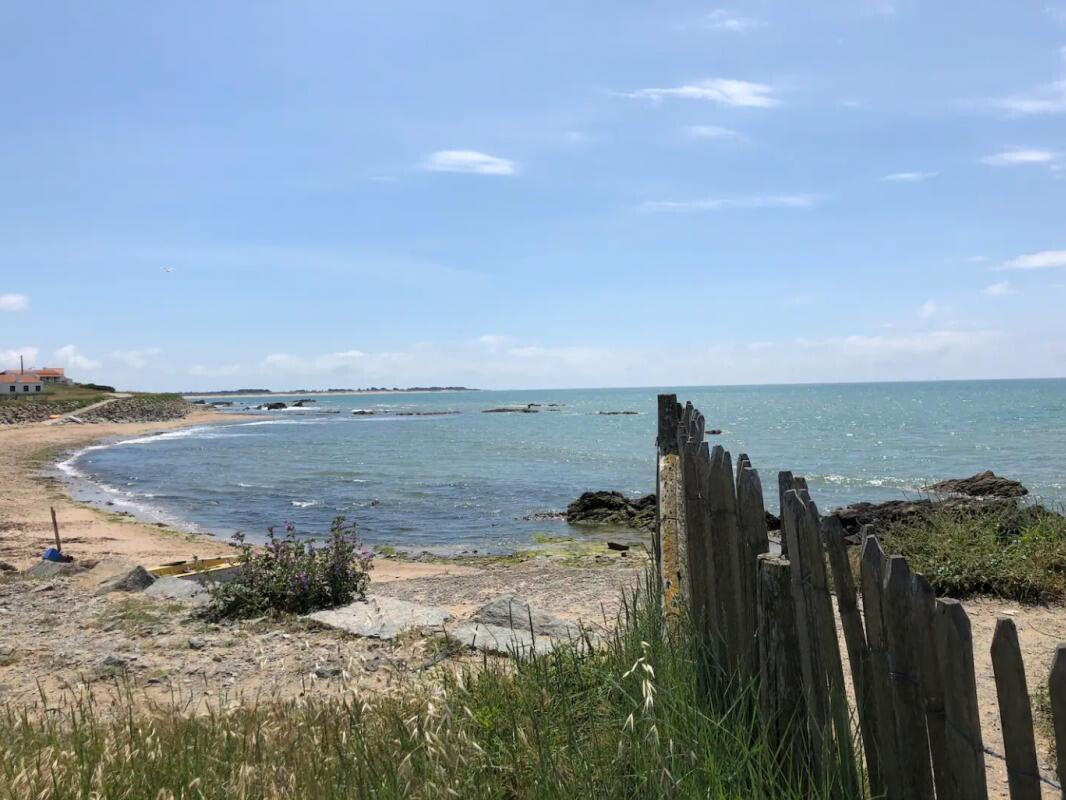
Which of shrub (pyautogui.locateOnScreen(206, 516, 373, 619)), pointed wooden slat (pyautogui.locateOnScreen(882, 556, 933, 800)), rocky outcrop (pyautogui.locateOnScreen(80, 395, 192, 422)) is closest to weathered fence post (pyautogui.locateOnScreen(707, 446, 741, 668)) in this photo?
pointed wooden slat (pyautogui.locateOnScreen(882, 556, 933, 800))

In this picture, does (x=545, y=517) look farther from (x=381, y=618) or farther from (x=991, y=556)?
(x=991, y=556)

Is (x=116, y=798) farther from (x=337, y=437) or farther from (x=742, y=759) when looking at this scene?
(x=337, y=437)

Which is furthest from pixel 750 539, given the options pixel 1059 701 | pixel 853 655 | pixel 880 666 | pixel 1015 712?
pixel 1059 701

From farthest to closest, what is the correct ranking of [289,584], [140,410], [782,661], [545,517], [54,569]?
[140,410] → [545,517] → [54,569] → [289,584] → [782,661]

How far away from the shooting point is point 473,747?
313cm

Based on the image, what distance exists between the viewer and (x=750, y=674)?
325cm

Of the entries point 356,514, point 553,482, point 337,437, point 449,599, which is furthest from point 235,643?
point 337,437

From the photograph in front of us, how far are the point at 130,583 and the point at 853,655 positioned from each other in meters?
10.1

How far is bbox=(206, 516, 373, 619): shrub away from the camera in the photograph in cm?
838

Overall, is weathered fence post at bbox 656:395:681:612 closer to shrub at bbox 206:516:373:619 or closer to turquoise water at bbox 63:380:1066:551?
shrub at bbox 206:516:373:619

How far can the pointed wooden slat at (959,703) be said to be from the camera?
6.53ft

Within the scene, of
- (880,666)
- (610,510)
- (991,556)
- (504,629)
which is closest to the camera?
(880,666)

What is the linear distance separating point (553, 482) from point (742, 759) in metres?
31.3

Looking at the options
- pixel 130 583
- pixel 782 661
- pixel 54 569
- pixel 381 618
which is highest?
pixel 782 661
